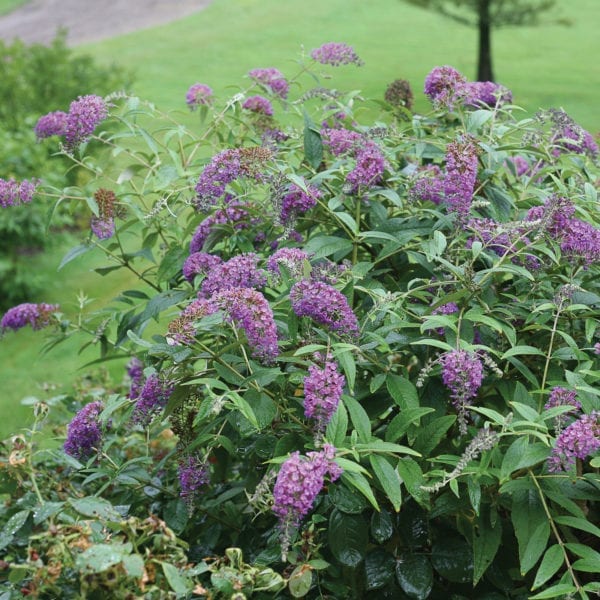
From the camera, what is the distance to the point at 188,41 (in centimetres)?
1545

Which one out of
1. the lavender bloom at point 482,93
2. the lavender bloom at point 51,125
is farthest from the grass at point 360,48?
the lavender bloom at point 51,125

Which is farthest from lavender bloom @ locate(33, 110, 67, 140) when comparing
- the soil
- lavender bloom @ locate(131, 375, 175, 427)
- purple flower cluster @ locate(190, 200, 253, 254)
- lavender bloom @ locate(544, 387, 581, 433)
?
the soil

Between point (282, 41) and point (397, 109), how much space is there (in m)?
12.7

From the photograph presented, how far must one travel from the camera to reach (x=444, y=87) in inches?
103

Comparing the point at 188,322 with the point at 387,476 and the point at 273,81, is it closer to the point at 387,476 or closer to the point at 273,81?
the point at 387,476

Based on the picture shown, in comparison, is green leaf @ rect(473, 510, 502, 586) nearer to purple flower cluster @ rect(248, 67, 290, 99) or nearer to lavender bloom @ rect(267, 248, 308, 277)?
lavender bloom @ rect(267, 248, 308, 277)

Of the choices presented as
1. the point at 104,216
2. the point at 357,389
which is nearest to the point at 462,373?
the point at 357,389

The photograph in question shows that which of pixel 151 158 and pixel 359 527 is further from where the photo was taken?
pixel 151 158

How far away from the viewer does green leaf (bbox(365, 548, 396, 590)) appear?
82.9 inches

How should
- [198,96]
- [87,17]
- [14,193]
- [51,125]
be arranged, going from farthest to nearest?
1. [87,17]
2. [198,96]
3. [51,125]
4. [14,193]

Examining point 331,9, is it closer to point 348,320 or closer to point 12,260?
point 12,260

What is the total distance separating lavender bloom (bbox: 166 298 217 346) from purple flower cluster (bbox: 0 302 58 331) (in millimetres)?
1115

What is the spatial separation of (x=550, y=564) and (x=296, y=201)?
39.6 inches

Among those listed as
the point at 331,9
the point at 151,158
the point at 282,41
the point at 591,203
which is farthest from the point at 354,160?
the point at 331,9
